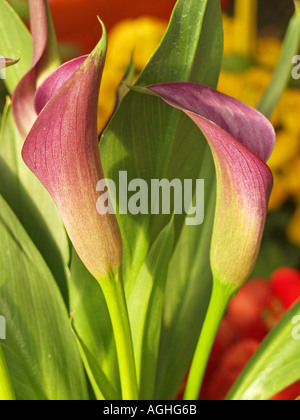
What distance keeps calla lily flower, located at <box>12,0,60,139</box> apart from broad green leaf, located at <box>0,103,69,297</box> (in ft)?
0.08

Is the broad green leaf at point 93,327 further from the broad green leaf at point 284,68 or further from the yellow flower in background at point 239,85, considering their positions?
the yellow flower in background at point 239,85

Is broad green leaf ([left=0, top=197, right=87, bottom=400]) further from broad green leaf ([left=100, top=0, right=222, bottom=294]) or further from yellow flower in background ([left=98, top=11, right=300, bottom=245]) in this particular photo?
yellow flower in background ([left=98, top=11, right=300, bottom=245])

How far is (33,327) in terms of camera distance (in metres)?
0.20

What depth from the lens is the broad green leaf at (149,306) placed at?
0.66 ft

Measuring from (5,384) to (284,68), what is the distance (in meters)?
0.18

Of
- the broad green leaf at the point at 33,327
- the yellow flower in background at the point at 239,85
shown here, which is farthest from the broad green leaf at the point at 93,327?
the yellow flower in background at the point at 239,85

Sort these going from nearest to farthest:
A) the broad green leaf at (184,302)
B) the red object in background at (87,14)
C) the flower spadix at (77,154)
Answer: the flower spadix at (77,154), the broad green leaf at (184,302), the red object in background at (87,14)

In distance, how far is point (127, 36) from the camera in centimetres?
42

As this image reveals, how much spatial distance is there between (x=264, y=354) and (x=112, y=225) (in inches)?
3.8

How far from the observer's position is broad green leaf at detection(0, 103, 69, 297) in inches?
8.3

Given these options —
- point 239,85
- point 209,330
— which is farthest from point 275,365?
point 239,85

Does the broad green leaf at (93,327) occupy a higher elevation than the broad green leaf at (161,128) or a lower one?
lower

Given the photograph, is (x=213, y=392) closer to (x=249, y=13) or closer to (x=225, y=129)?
(x=225, y=129)
